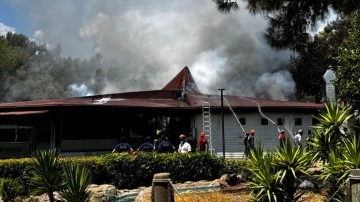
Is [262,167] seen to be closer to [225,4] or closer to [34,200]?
[34,200]

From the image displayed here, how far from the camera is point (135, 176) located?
1466 cm

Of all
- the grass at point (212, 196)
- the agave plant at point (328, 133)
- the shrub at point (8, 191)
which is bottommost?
the grass at point (212, 196)

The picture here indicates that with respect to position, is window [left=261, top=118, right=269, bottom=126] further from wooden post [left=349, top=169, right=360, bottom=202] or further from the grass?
wooden post [left=349, top=169, right=360, bottom=202]

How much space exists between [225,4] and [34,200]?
23.2 ft

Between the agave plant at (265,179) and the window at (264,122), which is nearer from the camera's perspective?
the agave plant at (265,179)

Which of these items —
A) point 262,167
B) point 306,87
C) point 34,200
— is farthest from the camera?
point 306,87

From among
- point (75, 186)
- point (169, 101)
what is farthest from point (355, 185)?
point (169, 101)

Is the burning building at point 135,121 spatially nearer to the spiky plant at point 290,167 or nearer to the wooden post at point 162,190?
the spiky plant at point 290,167

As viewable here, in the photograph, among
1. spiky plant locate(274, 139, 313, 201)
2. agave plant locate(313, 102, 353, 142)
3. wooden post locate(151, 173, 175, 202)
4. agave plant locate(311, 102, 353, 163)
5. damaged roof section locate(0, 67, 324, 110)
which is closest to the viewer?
wooden post locate(151, 173, 175, 202)

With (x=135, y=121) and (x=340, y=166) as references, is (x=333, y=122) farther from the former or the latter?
(x=135, y=121)

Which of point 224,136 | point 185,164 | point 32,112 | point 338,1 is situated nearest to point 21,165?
point 185,164

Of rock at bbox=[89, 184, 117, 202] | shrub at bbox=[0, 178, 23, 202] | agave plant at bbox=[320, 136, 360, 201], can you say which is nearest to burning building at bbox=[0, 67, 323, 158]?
rock at bbox=[89, 184, 117, 202]

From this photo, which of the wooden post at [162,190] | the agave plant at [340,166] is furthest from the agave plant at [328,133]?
the wooden post at [162,190]

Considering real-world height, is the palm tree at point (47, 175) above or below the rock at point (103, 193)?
above
